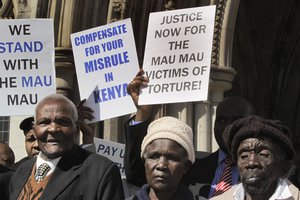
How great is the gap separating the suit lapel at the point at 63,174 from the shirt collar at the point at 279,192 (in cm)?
74

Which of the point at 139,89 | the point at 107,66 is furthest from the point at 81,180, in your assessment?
the point at 107,66

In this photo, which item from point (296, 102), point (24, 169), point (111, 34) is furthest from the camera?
point (296, 102)

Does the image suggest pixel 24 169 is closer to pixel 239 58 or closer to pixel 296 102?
pixel 239 58

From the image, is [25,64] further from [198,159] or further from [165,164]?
[165,164]

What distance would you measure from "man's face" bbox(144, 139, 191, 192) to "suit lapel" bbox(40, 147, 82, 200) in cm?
32

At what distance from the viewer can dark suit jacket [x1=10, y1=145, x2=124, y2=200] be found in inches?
139

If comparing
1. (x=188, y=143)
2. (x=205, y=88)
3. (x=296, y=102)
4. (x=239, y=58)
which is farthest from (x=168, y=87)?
(x=296, y=102)

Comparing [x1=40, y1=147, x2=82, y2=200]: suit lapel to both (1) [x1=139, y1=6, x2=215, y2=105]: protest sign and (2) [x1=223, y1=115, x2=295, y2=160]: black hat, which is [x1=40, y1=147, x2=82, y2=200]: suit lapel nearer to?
(2) [x1=223, y1=115, x2=295, y2=160]: black hat

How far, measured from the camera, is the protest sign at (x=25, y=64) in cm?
533

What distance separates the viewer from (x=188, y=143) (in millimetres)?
3604

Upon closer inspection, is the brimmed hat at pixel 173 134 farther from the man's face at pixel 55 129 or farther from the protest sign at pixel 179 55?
the protest sign at pixel 179 55

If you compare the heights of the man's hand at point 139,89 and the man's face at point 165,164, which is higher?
the man's hand at point 139,89

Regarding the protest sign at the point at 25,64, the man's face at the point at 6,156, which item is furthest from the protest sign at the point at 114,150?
the protest sign at the point at 25,64

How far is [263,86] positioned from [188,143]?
32.2 feet
